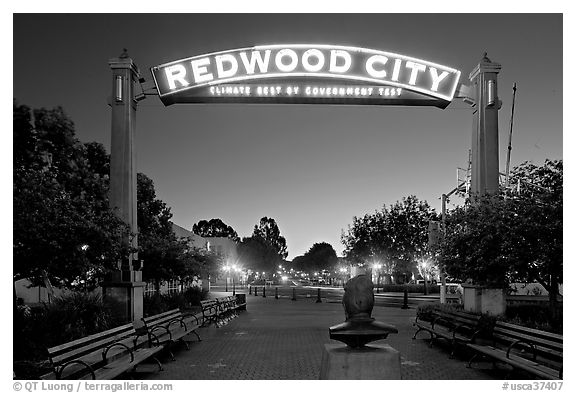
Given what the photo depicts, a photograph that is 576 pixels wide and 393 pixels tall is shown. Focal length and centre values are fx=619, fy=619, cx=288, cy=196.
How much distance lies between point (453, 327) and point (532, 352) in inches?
214

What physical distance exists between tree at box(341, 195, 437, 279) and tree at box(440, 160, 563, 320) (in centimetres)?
3959

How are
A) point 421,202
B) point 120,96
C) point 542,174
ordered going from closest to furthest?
point 120,96
point 542,174
point 421,202

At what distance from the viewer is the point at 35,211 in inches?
528

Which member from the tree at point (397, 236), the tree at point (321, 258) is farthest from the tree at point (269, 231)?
the tree at point (397, 236)

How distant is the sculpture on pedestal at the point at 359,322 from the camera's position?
28.4 ft

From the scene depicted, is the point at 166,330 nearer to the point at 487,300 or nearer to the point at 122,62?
the point at 122,62

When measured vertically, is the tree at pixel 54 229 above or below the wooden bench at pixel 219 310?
above

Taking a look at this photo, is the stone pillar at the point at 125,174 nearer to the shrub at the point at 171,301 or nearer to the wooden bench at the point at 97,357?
the shrub at the point at 171,301

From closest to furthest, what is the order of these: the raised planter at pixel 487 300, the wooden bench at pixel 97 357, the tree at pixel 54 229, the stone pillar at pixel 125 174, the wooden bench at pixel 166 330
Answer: the wooden bench at pixel 97 357, the tree at pixel 54 229, the wooden bench at pixel 166 330, the raised planter at pixel 487 300, the stone pillar at pixel 125 174

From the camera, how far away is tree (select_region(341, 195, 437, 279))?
57469 millimetres

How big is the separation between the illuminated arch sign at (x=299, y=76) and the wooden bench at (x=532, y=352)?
9.01m
